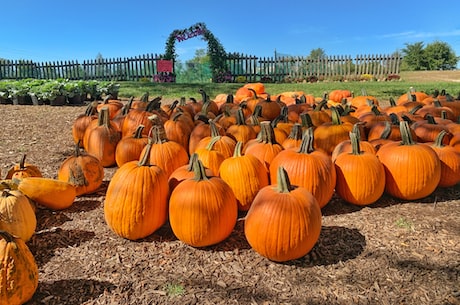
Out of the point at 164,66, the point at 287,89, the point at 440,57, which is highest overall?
the point at 440,57

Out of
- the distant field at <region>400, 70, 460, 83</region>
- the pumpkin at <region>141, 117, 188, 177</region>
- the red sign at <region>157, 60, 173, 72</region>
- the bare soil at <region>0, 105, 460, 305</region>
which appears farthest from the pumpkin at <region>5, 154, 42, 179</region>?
the distant field at <region>400, 70, 460, 83</region>

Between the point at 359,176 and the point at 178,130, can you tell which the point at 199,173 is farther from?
the point at 178,130

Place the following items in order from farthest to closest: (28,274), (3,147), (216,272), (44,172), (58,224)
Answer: (3,147) → (44,172) → (58,224) → (216,272) → (28,274)

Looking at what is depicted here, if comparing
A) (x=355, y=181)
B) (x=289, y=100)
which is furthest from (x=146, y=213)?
(x=289, y=100)

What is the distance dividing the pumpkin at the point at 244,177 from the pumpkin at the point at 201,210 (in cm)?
41

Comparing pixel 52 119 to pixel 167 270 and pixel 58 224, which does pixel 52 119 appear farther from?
pixel 167 270

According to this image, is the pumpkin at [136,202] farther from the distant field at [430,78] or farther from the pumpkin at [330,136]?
the distant field at [430,78]

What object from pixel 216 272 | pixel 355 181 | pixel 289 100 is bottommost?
pixel 216 272

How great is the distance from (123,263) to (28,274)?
2.02ft

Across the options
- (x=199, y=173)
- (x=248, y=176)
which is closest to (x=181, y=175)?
(x=199, y=173)

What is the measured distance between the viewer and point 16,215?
8.95ft

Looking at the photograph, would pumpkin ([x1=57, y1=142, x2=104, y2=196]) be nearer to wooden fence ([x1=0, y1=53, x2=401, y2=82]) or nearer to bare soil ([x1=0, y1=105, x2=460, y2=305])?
bare soil ([x1=0, y1=105, x2=460, y2=305])

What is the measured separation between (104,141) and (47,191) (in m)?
1.38

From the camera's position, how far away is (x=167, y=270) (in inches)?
99.6
